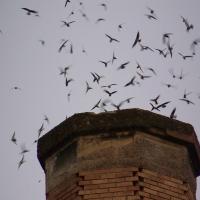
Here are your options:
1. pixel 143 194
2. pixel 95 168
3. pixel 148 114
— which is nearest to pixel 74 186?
pixel 95 168

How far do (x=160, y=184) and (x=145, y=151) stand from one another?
438 millimetres

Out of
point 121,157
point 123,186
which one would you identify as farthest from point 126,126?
point 123,186

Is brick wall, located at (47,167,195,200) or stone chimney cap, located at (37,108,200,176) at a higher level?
stone chimney cap, located at (37,108,200,176)

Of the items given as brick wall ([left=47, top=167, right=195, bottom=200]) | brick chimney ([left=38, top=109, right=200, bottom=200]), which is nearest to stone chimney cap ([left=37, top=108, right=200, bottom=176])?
brick chimney ([left=38, top=109, right=200, bottom=200])

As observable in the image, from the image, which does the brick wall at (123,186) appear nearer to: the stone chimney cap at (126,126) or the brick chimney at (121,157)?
the brick chimney at (121,157)

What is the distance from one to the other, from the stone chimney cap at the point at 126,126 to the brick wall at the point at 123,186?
56 cm

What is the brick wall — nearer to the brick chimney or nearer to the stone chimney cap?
the brick chimney

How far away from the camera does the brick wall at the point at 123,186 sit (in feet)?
20.0

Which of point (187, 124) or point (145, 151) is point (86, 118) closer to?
point (145, 151)

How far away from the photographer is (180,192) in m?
6.37

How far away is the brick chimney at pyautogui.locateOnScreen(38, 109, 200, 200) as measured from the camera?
619 centimetres

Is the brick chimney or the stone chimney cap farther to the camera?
the stone chimney cap

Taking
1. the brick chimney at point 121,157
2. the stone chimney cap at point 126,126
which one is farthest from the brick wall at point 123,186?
the stone chimney cap at point 126,126

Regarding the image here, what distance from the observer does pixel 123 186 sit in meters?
6.13
